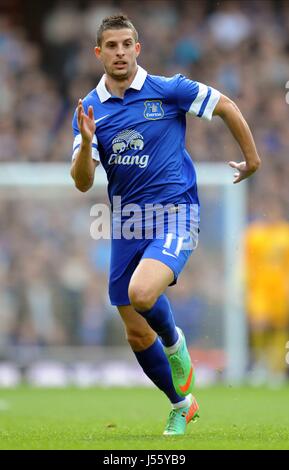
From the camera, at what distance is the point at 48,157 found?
60.8ft

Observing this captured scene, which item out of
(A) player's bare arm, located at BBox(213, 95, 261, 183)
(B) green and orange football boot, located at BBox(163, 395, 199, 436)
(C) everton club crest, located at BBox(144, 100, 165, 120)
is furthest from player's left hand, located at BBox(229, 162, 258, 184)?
(B) green and orange football boot, located at BBox(163, 395, 199, 436)

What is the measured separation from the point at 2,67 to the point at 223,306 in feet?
19.3

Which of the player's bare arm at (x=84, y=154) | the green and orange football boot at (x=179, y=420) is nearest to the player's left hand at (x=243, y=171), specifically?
the player's bare arm at (x=84, y=154)

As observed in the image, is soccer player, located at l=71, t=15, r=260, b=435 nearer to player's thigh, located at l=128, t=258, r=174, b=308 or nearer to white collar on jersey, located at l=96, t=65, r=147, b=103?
white collar on jersey, located at l=96, t=65, r=147, b=103

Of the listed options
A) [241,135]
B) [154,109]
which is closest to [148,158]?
[154,109]

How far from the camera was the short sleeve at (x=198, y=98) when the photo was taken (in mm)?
7492

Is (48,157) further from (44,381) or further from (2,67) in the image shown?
(44,381)

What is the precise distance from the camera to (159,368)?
754 centimetres

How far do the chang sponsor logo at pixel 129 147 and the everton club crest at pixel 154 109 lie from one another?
0.55ft

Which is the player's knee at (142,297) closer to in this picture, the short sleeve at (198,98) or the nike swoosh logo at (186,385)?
the nike swoosh logo at (186,385)

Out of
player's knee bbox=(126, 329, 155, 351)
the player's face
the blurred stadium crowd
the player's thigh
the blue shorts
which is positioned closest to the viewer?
the player's thigh

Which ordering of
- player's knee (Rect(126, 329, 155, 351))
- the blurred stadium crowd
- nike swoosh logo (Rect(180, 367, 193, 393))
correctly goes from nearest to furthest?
nike swoosh logo (Rect(180, 367, 193, 393)) → player's knee (Rect(126, 329, 155, 351)) → the blurred stadium crowd

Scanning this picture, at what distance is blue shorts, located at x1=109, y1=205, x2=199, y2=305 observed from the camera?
23.6 ft
